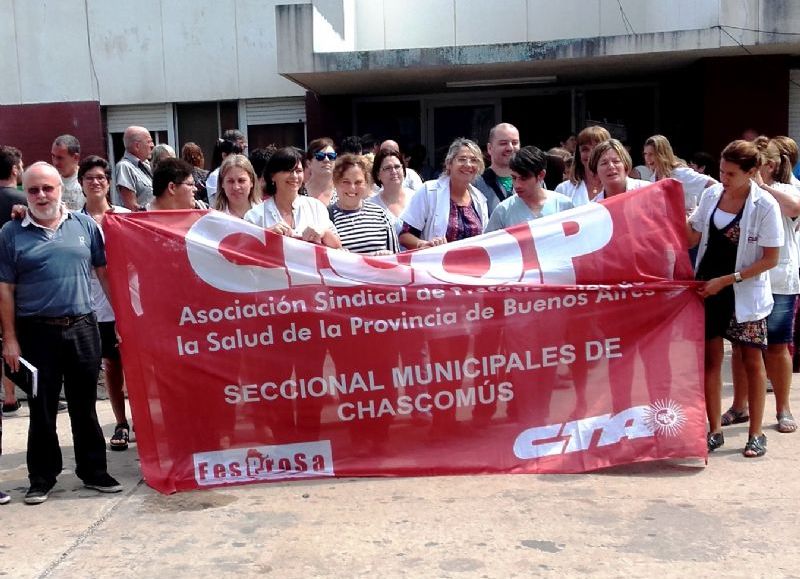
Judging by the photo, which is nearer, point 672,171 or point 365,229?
point 365,229

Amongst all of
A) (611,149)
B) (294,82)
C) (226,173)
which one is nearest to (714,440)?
(611,149)

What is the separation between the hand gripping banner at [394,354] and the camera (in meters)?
5.19

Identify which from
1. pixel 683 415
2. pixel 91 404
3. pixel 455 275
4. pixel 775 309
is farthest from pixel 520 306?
pixel 91 404

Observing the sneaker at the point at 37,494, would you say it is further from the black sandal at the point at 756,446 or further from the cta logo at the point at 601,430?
the black sandal at the point at 756,446

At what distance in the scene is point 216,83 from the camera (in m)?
13.8

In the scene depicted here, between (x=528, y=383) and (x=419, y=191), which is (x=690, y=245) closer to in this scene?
(x=528, y=383)

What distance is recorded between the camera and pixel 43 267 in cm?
500

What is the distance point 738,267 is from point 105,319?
4202 millimetres

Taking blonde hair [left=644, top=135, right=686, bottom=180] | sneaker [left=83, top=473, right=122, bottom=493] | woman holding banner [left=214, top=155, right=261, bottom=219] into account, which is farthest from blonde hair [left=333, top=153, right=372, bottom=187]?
blonde hair [left=644, top=135, right=686, bottom=180]

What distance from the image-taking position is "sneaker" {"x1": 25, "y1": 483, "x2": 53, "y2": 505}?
507cm

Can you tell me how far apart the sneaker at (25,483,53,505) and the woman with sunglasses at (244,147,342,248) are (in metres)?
2.04

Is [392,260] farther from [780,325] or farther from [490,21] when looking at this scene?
[490,21]

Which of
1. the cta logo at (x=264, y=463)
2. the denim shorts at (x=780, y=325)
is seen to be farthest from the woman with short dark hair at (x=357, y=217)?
the denim shorts at (x=780, y=325)

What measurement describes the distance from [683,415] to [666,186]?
139 cm
